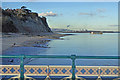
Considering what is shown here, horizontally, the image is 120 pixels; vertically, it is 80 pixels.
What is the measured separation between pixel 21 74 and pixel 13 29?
91.0m

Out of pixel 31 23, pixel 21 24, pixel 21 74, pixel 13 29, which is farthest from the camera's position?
pixel 31 23

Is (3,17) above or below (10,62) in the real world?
above

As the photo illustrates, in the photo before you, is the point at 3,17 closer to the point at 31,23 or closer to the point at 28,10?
the point at 31,23

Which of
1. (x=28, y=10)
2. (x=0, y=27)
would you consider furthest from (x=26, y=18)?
(x=0, y=27)

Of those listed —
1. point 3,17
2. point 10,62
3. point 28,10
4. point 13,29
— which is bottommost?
point 10,62

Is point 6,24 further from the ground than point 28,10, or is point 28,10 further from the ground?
point 28,10

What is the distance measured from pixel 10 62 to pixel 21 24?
108 metres

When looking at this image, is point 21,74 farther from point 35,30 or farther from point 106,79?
point 35,30

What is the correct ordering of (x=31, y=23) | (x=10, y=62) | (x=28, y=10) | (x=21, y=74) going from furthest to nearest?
(x=28, y=10)
(x=31, y=23)
(x=10, y=62)
(x=21, y=74)

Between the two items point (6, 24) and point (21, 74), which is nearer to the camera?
point (21, 74)

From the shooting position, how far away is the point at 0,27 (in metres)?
83.4

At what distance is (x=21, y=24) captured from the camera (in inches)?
4560

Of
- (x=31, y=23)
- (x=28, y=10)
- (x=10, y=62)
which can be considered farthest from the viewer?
(x=28, y=10)

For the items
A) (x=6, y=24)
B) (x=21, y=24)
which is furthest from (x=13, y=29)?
(x=21, y=24)
